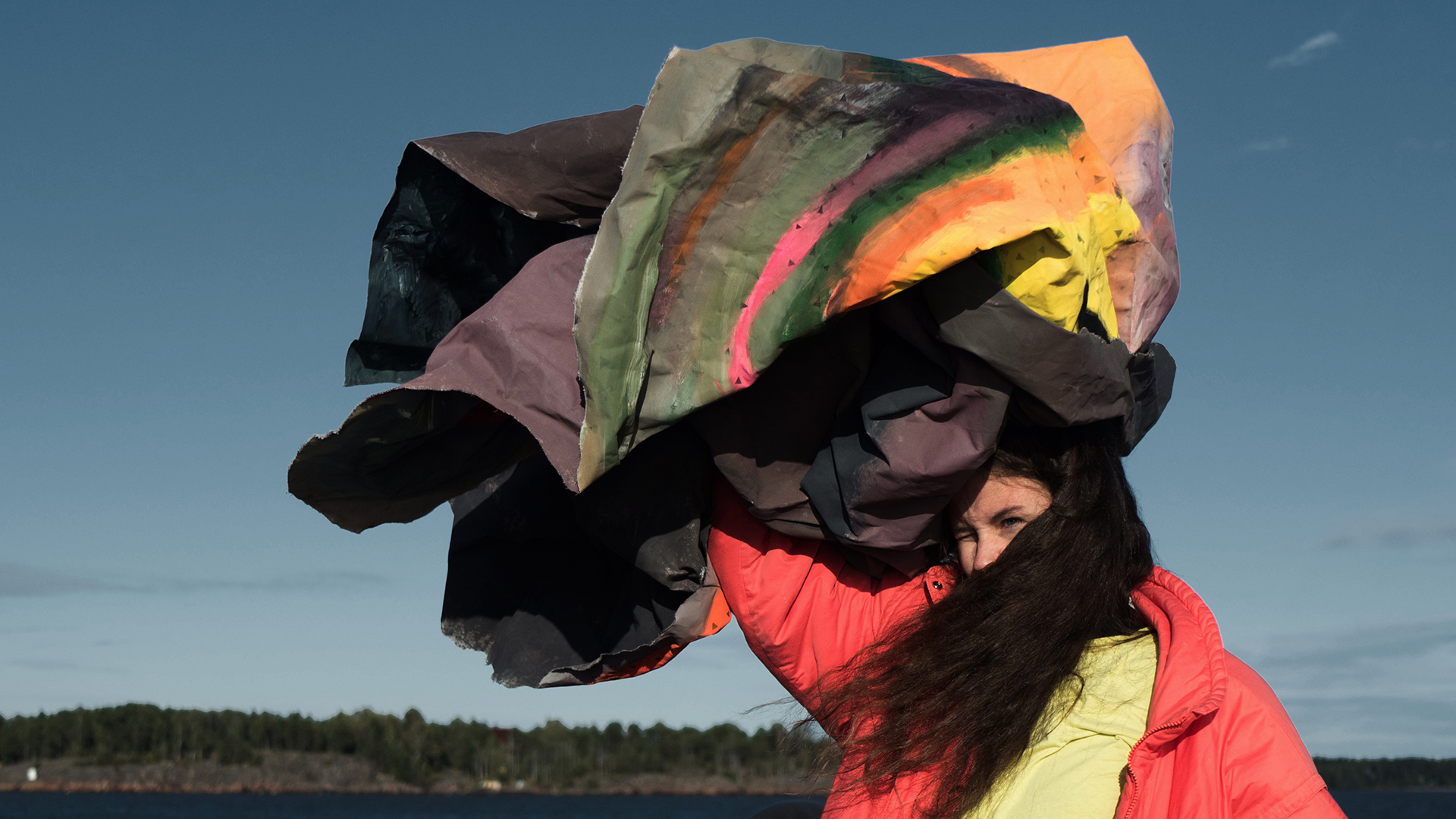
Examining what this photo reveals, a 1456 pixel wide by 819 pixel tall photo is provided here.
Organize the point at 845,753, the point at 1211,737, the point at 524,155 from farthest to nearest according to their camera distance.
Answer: the point at 845,753 → the point at 524,155 → the point at 1211,737

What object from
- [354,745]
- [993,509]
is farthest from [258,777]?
[993,509]

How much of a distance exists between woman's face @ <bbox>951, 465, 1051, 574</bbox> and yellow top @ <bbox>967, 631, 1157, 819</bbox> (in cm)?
25

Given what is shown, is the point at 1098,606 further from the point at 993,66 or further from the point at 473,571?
the point at 473,571

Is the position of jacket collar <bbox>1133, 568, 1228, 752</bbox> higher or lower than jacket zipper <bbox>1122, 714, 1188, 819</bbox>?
higher

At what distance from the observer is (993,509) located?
6.35 ft

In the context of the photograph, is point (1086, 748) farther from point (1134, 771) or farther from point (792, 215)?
point (792, 215)

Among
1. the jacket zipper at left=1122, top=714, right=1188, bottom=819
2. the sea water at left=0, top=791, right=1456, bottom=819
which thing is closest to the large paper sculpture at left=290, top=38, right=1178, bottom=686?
the jacket zipper at left=1122, top=714, right=1188, bottom=819

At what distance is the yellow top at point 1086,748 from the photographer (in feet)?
5.75

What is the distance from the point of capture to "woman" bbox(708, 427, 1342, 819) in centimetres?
169

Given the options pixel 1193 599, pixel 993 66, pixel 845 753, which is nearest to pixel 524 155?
pixel 993 66

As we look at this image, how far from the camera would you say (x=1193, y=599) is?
1.89 metres

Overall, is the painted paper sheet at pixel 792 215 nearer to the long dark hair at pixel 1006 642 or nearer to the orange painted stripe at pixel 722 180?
the orange painted stripe at pixel 722 180

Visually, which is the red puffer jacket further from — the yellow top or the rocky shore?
the rocky shore

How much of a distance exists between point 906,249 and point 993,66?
0.60 metres
